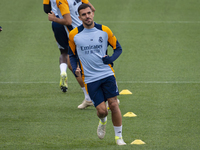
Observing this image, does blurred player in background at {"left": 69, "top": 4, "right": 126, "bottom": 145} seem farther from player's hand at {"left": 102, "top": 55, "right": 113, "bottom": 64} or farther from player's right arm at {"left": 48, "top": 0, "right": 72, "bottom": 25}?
player's right arm at {"left": 48, "top": 0, "right": 72, "bottom": 25}

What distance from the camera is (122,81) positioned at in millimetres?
8984

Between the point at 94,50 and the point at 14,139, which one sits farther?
the point at 14,139

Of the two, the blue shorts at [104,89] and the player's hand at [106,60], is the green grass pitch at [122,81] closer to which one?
the blue shorts at [104,89]

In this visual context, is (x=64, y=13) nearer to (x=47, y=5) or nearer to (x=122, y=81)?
(x=47, y=5)

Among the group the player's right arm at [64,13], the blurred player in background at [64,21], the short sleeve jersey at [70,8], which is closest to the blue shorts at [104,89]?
the blurred player in background at [64,21]

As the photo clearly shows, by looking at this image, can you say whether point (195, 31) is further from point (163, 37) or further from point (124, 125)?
point (124, 125)

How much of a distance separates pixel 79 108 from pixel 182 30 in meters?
6.75

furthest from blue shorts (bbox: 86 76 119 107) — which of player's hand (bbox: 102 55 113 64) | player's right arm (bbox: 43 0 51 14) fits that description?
player's right arm (bbox: 43 0 51 14)

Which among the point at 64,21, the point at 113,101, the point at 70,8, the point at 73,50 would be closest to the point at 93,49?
the point at 73,50

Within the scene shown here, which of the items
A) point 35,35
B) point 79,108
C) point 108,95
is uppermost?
point 108,95

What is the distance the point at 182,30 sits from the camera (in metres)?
13.0

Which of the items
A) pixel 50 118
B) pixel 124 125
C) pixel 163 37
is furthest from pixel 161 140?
pixel 163 37

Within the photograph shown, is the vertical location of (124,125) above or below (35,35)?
above

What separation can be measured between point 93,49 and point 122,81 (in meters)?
3.71
